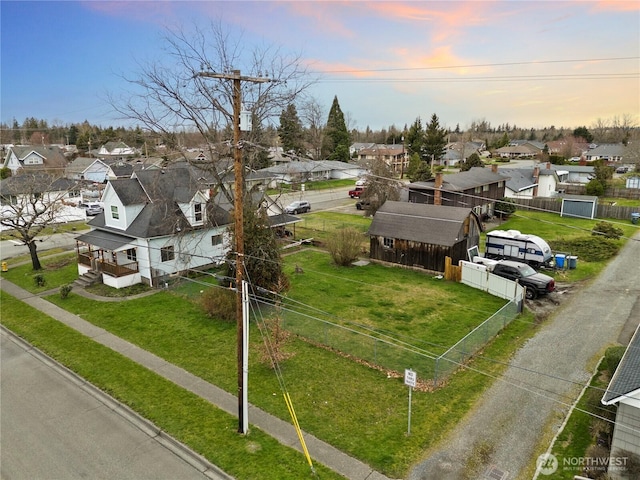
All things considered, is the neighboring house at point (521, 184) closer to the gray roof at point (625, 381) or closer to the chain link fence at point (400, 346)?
the chain link fence at point (400, 346)

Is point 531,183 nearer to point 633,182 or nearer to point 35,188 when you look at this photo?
point 633,182

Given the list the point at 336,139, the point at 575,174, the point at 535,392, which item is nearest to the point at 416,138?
the point at 336,139

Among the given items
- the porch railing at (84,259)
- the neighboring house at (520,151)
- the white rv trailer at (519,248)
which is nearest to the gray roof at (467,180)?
the white rv trailer at (519,248)

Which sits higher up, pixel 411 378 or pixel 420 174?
pixel 420 174

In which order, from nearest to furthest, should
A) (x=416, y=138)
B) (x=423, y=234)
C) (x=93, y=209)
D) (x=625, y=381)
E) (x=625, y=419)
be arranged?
(x=625, y=419), (x=625, y=381), (x=423, y=234), (x=93, y=209), (x=416, y=138)

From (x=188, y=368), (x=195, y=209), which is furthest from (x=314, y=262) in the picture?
(x=188, y=368)
